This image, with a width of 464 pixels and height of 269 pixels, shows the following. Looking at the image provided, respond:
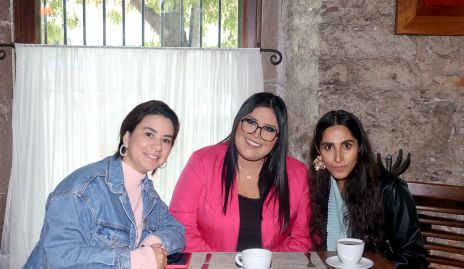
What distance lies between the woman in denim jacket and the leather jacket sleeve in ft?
2.50

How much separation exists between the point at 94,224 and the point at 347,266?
2.36 ft

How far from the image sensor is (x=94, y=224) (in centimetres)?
141

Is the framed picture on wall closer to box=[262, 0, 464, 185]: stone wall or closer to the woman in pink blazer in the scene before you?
box=[262, 0, 464, 185]: stone wall

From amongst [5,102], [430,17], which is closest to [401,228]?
[430,17]

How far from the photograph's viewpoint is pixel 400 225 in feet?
5.78

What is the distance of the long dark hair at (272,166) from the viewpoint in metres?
1.94

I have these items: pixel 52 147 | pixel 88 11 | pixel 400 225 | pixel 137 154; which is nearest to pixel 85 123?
pixel 52 147

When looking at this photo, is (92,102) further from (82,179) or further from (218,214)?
(82,179)

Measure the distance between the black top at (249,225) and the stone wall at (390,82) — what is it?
74 cm

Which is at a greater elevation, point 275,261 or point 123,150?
point 123,150

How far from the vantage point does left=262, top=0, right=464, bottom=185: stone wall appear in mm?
2451

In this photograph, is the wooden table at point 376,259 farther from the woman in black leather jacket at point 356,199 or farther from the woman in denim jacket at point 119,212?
the woman in denim jacket at point 119,212

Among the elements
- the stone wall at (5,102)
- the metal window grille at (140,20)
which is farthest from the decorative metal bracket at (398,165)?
the stone wall at (5,102)

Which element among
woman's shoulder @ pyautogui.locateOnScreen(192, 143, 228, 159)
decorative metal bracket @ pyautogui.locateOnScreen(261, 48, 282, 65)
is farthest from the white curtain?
woman's shoulder @ pyautogui.locateOnScreen(192, 143, 228, 159)
